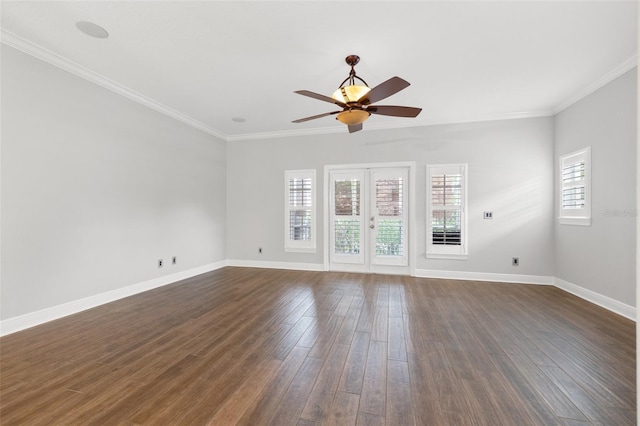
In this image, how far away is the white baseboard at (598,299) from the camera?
3.08m

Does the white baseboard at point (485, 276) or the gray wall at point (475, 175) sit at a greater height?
the gray wall at point (475, 175)

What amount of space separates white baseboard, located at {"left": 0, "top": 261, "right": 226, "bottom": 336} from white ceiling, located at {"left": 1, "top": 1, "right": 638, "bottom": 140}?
2.80 m

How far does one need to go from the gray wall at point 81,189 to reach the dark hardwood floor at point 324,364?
0.52 meters

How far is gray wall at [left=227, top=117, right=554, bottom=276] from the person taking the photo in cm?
464

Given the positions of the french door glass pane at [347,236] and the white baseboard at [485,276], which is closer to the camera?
the white baseboard at [485,276]

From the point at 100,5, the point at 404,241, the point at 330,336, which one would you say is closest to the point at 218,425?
the point at 330,336

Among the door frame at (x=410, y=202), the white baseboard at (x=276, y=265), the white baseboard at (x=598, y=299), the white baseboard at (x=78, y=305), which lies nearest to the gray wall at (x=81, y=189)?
the white baseboard at (x=78, y=305)

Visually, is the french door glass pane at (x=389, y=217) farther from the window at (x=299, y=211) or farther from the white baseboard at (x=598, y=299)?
the white baseboard at (x=598, y=299)

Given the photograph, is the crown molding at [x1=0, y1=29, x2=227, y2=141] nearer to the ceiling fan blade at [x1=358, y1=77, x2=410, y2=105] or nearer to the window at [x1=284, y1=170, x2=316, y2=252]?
the window at [x1=284, y1=170, x2=316, y2=252]

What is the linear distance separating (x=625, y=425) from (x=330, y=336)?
6.43ft

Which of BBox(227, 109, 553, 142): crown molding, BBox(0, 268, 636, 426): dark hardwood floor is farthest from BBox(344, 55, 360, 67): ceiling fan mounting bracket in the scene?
BBox(0, 268, 636, 426): dark hardwood floor

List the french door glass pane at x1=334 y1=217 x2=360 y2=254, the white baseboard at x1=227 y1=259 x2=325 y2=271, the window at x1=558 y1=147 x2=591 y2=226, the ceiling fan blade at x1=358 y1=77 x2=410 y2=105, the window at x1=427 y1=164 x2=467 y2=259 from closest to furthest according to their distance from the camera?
the ceiling fan blade at x1=358 y1=77 x2=410 y2=105 < the window at x1=558 y1=147 x2=591 y2=226 < the window at x1=427 y1=164 x2=467 y2=259 < the french door glass pane at x1=334 y1=217 x2=360 y2=254 < the white baseboard at x1=227 y1=259 x2=325 y2=271

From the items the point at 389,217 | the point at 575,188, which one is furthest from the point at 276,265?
the point at 575,188

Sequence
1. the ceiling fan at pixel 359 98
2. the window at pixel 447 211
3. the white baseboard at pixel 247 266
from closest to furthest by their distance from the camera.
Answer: the ceiling fan at pixel 359 98
the white baseboard at pixel 247 266
the window at pixel 447 211
